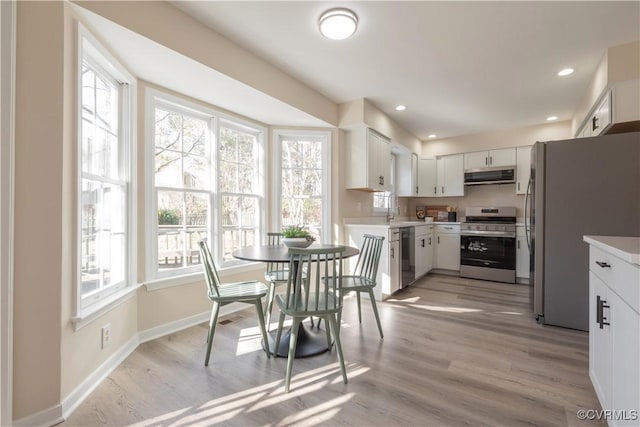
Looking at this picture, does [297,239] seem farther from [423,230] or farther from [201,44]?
[423,230]

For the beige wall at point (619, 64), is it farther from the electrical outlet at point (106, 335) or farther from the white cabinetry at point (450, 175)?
the electrical outlet at point (106, 335)

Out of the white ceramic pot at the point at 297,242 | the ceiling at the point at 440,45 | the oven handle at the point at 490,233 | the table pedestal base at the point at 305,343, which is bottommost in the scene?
the table pedestal base at the point at 305,343

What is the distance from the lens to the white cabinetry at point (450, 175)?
5.38 m

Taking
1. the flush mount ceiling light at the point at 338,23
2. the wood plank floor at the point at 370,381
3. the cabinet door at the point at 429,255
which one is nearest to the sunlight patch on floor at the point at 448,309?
the wood plank floor at the point at 370,381

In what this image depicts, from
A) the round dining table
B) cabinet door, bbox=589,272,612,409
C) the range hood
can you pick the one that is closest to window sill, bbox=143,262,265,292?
the round dining table

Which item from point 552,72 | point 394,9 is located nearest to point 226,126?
point 394,9

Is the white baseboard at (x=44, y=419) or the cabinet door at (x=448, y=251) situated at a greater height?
the cabinet door at (x=448, y=251)

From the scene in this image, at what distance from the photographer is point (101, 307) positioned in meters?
1.90

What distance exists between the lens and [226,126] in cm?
327

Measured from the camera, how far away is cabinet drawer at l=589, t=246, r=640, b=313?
1.07m

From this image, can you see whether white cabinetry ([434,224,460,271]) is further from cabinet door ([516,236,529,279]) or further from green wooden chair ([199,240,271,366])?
green wooden chair ([199,240,271,366])

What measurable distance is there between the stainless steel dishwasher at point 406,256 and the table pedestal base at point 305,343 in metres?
1.68

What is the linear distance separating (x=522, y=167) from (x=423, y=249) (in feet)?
6.99

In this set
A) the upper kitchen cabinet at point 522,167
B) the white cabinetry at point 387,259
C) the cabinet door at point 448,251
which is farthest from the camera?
the cabinet door at point 448,251
